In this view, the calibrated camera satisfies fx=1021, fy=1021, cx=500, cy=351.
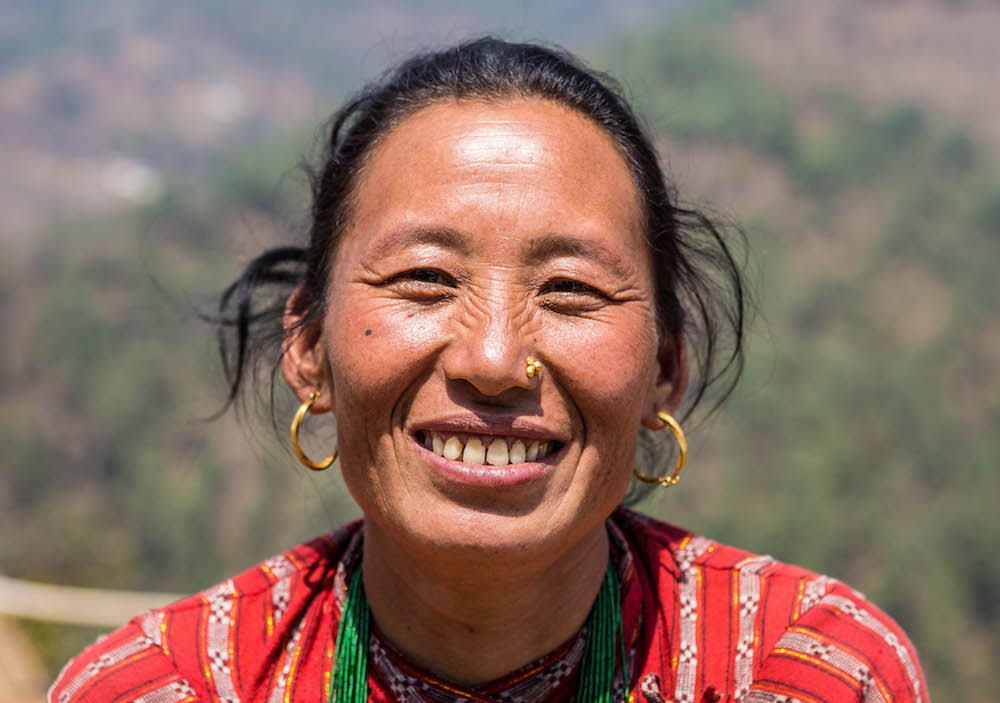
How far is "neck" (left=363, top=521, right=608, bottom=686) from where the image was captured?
166 cm

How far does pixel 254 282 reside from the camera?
6.73 feet

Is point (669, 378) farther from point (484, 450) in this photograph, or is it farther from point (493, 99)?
point (493, 99)

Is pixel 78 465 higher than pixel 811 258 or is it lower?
lower

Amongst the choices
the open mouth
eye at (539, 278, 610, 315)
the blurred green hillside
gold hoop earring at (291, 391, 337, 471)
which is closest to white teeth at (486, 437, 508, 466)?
the open mouth

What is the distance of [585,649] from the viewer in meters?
1.73

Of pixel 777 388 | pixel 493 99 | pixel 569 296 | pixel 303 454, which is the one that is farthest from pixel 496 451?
pixel 777 388

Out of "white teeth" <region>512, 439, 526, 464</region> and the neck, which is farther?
the neck

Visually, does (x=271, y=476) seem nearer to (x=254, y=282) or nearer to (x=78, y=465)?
(x=78, y=465)

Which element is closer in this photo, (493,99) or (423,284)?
(423,284)

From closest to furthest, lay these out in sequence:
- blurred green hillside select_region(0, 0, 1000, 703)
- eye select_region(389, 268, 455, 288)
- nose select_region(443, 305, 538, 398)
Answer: nose select_region(443, 305, 538, 398) < eye select_region(389, 268, 455, 288) < blurred green hillside select_region(0, 0, 1000, 703)

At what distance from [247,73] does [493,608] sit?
86715 mm

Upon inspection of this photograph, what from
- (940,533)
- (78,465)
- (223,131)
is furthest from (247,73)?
(940,533)

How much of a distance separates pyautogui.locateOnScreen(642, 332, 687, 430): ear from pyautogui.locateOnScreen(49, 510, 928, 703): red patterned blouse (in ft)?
0.90

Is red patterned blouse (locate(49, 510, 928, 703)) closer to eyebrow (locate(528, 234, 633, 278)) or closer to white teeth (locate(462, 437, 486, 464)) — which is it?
white teeth (locate(462, 437, 486, 464))
